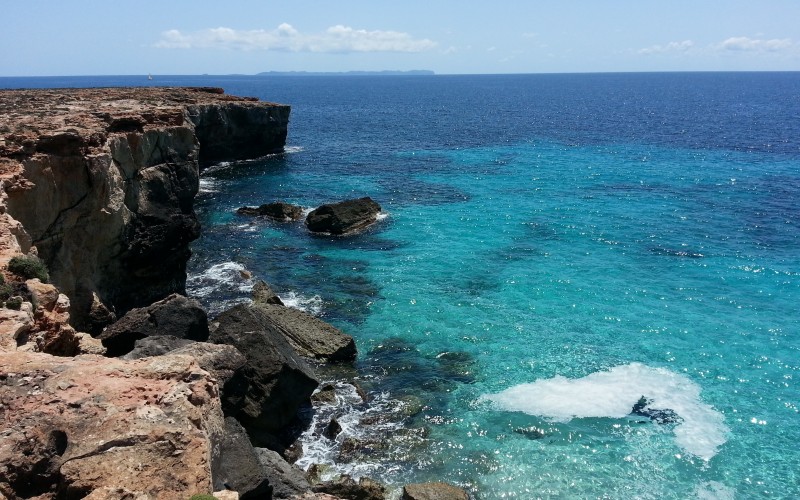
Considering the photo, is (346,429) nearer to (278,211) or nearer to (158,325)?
(158,325)

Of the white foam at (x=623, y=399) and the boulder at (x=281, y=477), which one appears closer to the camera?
the boulder at (x=281, y=477)

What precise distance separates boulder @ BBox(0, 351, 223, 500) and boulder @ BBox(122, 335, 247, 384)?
15.4 feet

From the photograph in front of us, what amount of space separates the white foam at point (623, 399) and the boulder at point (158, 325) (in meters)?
12.6

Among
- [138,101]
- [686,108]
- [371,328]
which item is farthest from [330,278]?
[686,108]

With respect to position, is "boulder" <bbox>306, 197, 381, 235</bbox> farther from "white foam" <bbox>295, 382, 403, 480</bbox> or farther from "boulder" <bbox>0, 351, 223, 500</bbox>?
"boulder" <bbox>0, 351, 223, 500</bbox>

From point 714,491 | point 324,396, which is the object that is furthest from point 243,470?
point 714,491

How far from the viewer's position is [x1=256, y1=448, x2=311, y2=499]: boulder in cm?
1666

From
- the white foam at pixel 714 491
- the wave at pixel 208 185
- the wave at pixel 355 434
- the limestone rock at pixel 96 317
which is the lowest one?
the white foam at pixel 714 491

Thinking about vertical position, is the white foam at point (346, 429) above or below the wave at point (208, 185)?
below

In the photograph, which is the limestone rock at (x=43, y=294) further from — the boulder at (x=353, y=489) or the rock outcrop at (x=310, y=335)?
the rock outcrop at (x=310, y=335)

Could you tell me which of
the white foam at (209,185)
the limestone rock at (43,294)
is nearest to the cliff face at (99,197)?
the limestone rock at (43,294)

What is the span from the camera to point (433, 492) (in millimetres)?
19328

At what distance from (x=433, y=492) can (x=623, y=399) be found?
10.9 metres

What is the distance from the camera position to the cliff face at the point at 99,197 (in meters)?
22.5
